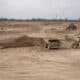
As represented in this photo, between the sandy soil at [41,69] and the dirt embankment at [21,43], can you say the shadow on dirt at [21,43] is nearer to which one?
the dirt embankment at [21,43]

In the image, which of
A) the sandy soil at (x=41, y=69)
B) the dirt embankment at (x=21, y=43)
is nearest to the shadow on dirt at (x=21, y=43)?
the dirt embankment at (x=21, y=43)

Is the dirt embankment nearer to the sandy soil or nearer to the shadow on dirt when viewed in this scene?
the shadow on dirt

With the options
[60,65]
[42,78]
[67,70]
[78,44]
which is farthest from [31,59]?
[78,44]

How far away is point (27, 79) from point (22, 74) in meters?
0.80

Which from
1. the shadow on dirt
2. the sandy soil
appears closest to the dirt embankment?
the shadow on dirt

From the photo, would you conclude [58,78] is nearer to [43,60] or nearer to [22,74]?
[22,74]

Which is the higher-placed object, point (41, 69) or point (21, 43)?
point (41, 69)

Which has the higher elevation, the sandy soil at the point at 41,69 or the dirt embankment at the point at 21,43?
the sandy soil at the point at 41,69

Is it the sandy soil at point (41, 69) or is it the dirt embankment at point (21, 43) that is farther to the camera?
the dirt embankment at point (21, 43)

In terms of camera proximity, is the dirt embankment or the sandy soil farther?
the dirt embankment

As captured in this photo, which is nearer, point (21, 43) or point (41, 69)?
point (41, 69)

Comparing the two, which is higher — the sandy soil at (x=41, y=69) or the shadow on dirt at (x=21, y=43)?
the sandy soil at (x=41, y=69)

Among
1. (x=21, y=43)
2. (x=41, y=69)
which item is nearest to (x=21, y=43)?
(x=21, y=43)

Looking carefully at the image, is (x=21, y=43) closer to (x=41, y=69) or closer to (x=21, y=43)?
(x=21, y=43)
